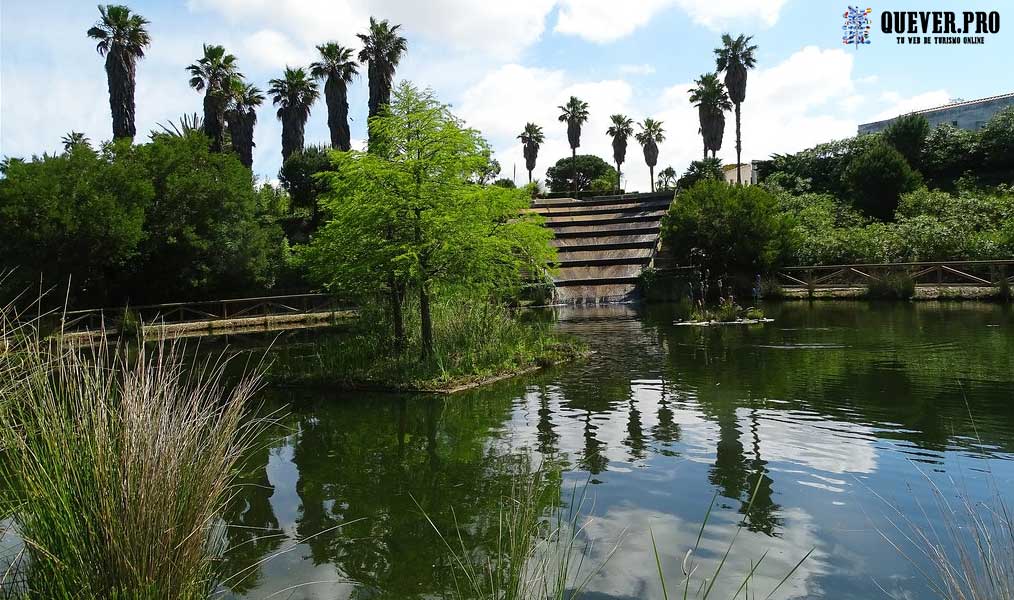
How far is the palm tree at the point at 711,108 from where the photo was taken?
5609 centimetres

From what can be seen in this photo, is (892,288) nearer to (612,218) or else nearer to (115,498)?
(612,218)

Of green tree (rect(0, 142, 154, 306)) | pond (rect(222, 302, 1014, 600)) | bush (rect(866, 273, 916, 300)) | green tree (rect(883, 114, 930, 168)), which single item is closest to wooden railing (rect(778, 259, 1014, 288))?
bush (rect(866, 273, 916, 300))

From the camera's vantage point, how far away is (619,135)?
67.9 meters

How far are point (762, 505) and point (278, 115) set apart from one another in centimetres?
4866

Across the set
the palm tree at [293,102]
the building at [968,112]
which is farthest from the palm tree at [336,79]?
the building at [968,112]

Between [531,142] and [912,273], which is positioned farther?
[531,142]

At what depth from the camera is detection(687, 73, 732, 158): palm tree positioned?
56094mm

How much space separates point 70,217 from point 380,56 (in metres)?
26.2

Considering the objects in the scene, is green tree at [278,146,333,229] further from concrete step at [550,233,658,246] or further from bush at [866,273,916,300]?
bush at [866,273,916,300]

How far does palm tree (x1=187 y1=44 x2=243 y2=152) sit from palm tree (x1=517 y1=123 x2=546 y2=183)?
4197cm

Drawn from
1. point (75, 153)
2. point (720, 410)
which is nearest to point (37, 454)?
point (720, 410)

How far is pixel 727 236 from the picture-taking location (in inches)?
1276

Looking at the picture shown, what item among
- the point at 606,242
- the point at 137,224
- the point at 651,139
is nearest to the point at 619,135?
the point at 651,139

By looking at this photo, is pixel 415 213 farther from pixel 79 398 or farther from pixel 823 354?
pixel 79 398
